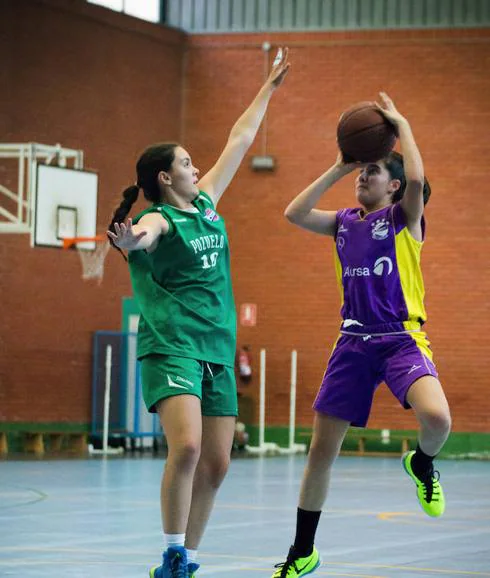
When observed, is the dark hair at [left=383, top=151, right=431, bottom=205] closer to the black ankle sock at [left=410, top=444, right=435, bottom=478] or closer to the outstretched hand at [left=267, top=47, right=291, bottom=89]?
the outstretched hand at [left=267, top=47, right=291, bottom=89]

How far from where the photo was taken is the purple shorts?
5.76 metres

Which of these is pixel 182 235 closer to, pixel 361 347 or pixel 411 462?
pixel 361 347

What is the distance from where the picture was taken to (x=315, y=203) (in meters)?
6.08

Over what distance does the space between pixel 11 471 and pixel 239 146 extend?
833 cm

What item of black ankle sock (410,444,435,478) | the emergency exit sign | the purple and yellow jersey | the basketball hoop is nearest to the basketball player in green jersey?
the purple and yellow jersey

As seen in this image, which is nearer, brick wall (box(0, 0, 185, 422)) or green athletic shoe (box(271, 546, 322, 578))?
green athletic shoe (box(271, 546, 322, 578))

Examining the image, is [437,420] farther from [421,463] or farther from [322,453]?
[322,453]

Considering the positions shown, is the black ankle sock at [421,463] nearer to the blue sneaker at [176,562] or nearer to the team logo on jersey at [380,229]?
the team logo on jersey at [380,229]

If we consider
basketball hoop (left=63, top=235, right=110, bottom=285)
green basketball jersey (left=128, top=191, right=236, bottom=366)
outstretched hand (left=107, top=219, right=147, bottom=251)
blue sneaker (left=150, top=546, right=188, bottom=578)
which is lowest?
blue sneaker (left=150, top=546, right=188, bottom=578)

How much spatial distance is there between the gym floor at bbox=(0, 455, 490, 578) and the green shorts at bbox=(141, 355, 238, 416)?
1216 mm

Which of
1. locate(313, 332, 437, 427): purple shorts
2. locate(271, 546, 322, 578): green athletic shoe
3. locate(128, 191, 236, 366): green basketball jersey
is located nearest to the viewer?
locate(128, 191, 236, 366): green basketball jersey

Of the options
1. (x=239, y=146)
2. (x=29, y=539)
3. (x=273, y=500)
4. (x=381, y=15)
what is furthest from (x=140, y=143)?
(x=239, y=146)

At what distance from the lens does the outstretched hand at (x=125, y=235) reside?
202 inches

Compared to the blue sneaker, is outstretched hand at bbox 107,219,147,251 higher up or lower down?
higher up
